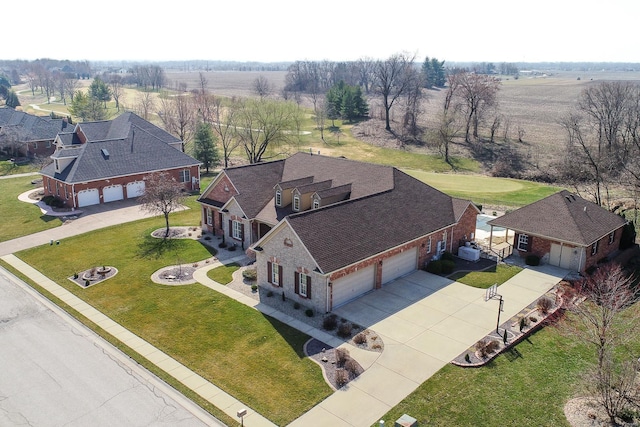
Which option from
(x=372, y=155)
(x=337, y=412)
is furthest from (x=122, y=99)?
(x=337, y=412)

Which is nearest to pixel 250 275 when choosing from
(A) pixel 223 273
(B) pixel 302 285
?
(A) pixel 223 273

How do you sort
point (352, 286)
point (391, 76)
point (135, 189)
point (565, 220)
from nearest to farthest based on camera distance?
point (352, 286) → point (565, 220) → point (135, 189) → point (391, 76)

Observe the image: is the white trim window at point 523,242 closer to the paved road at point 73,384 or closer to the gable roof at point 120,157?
the paved road at point 73,384

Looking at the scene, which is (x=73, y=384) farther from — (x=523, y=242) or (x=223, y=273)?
(x=523, y=242)

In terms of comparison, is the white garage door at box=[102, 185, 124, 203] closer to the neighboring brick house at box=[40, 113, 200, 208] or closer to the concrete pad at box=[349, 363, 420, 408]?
the neighboring brick house at box=[40, 113, 200, 208]

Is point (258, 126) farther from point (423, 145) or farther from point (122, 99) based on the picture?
point (122, 99)

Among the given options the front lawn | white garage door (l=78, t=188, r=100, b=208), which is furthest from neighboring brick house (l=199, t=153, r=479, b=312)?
white garage door (l=78, t=188, r=100, b=208)
